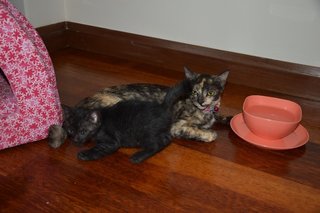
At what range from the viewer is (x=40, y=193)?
3.56 ft

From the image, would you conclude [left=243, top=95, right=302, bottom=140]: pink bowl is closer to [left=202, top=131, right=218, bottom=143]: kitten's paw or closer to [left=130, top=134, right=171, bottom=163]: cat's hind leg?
[left=202, top=131, right=218, bottom=143]: kitten's paw

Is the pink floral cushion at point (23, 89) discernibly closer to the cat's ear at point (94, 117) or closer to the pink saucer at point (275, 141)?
the cat's ear at point (94, 117)

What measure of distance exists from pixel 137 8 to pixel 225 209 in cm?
153

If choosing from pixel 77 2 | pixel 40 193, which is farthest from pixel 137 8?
pixel 40 193

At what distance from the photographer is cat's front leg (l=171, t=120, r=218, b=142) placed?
1.38 meters

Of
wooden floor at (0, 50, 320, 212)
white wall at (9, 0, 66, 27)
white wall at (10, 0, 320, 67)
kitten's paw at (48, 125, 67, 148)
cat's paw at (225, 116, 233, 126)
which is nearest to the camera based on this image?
wooden floor at (0, 50, 320, 212)

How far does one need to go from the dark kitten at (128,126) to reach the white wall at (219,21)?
2.44 ft

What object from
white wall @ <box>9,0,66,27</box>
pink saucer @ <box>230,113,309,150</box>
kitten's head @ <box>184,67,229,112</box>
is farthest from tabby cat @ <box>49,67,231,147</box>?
white wall @ <box>9,0,66,27</box>

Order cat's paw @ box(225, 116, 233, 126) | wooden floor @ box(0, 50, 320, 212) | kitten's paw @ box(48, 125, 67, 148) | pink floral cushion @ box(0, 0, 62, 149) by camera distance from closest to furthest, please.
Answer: wooden floor @ box(0, 50, 320, 212), pink floral cushion @ box(0, 0, 62, 149), kitten's paw @ box(48, 125, 67, 148), cat's paw @ box(225, 116, 233, 126)

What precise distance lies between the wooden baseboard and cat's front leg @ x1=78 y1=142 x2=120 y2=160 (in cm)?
97

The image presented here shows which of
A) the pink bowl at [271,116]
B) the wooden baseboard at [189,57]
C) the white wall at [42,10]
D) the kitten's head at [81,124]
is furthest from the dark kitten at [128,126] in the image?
the white wall at [42,10]

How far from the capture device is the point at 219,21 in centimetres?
190

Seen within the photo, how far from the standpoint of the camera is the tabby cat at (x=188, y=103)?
137 cm

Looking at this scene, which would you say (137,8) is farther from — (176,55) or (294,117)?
(294,117)
